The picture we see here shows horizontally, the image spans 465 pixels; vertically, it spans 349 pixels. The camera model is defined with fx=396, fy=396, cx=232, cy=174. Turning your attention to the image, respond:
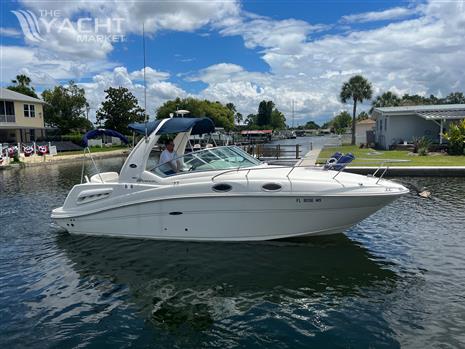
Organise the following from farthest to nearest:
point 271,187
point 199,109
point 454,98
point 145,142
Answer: point 454,98 → point 199,109 → point 145,142 → point 271,187

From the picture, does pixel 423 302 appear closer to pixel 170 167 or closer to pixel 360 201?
pixel 360 201

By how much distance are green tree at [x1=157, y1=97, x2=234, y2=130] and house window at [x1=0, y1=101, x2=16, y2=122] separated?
1375 inches

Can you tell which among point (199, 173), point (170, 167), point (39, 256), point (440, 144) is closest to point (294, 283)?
point (199, 173)

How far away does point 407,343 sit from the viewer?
16.1 ft

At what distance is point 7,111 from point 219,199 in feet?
145

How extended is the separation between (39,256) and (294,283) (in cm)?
552

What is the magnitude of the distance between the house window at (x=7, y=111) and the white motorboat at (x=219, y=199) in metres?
40.0

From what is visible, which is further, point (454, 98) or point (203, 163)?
point (454, 98)

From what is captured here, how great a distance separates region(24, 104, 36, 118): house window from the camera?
46.4m

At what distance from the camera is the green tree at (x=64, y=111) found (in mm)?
60906

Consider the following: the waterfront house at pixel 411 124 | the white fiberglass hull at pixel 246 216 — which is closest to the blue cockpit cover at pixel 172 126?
the white fiberglass hull at pixel 246 216

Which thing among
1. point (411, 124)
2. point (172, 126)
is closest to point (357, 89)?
point (411, 124)

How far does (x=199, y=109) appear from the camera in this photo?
3152 inches

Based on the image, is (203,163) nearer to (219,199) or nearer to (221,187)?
(221,187)
